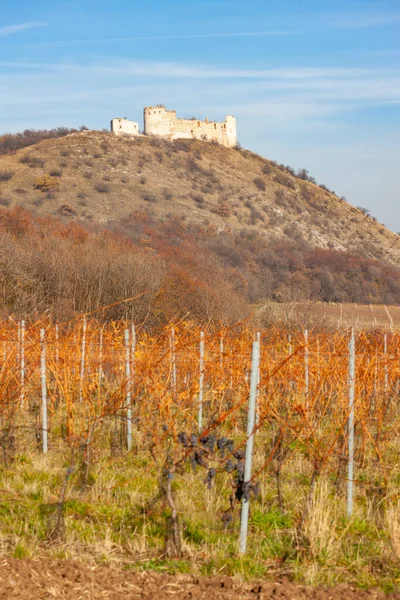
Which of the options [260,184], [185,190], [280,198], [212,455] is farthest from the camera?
[260,184]

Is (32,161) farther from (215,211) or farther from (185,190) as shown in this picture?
(215,211)

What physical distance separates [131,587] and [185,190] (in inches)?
1954

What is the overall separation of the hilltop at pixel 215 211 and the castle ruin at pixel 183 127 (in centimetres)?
159

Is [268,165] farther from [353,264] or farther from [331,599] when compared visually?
[331,599]

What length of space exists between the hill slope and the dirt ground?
1412 inches

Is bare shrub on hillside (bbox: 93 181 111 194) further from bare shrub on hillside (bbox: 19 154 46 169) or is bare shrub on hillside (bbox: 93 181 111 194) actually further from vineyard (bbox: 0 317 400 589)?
vineyard (bbox: 0 317 400 589)

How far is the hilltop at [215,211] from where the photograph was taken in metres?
35.6

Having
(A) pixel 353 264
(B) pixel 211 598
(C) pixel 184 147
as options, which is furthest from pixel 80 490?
(C) pixel 184 147

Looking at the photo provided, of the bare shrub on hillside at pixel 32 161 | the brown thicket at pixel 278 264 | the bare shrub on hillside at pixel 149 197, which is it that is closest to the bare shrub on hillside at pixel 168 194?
the bare shrub on hillside at pixel 149 197

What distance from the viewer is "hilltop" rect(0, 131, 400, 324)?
3556cm

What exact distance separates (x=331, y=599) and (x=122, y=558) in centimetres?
138

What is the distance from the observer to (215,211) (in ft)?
167

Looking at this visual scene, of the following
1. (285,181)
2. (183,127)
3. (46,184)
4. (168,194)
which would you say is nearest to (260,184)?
(285,181)

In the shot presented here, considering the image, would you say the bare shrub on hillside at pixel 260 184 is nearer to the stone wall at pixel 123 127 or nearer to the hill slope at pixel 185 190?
the hill slope at pixel 185 190
